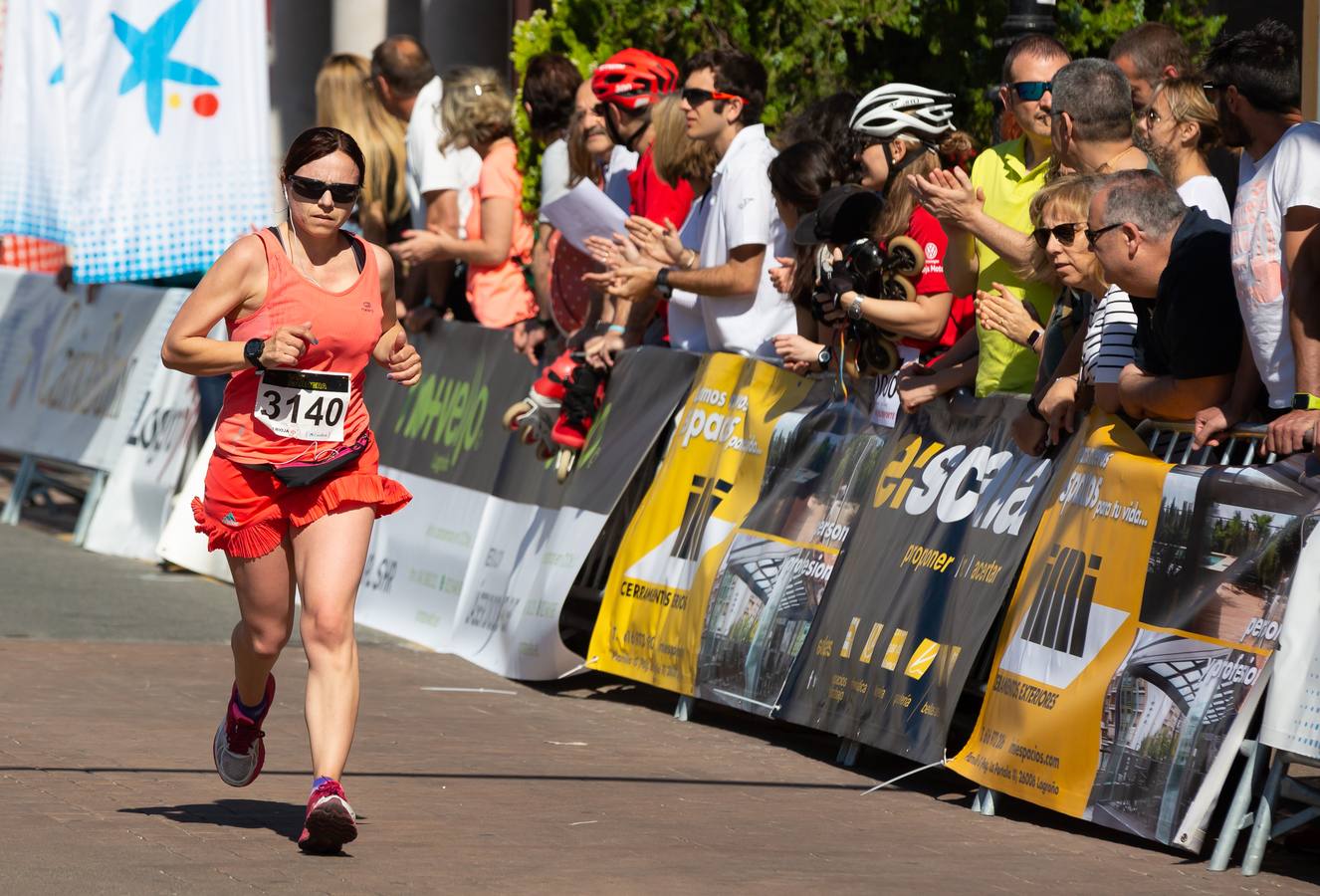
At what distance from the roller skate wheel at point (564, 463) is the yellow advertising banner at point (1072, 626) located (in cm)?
322

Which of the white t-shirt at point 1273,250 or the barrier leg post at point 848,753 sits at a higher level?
the white t-shirt at point 1273,250

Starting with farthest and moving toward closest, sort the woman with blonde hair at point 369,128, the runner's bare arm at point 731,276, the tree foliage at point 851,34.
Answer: the woman with blonde hair at point 369,128, the tree foliage at point 851,34, the runner's bare arm at point 731,276

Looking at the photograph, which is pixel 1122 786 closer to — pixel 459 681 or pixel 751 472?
pixel 751 472

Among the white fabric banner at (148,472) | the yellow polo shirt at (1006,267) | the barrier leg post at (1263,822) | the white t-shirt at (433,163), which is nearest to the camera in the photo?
the barrier leg post at (1263,822)

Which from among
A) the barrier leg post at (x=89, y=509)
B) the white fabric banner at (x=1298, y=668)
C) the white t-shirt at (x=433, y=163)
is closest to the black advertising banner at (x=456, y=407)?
the white t-shirt at (x=433, y=163)

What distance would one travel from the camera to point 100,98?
1344 centimetres

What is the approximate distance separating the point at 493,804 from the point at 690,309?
10.4ft

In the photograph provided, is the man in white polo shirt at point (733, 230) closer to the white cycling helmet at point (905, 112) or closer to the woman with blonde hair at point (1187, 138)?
the white cycling helmet at point (905, 112)

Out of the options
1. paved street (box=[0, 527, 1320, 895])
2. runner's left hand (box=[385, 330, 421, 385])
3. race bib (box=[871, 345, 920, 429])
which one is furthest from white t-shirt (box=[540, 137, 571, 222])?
runner's left hand (box=[385, 330, 421, 385])

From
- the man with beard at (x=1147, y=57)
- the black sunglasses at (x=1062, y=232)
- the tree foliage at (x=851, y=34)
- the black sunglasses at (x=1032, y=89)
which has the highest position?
the tree foliage at (x=851, y=34)

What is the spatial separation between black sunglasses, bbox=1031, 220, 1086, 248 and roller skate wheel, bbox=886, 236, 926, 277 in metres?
0.93

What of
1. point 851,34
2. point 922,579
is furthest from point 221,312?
point 851,34

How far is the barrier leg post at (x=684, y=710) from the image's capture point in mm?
8844

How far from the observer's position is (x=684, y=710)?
8844 millimetres
